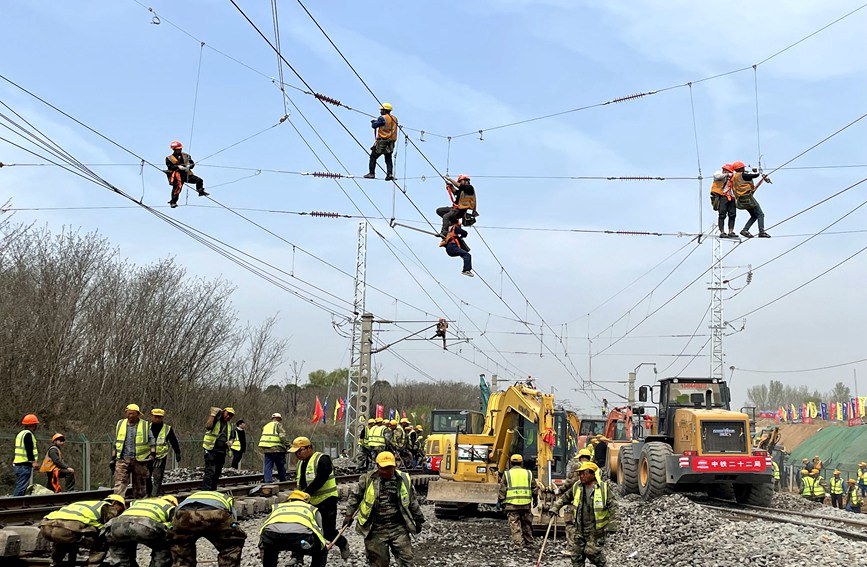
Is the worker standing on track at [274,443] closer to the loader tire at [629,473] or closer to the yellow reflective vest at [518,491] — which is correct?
the yellow reflective vest at [518,491]

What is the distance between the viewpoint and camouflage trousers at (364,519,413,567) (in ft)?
33.5

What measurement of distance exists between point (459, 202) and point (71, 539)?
360 inches

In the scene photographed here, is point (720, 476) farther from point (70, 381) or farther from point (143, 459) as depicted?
point (70, 381)

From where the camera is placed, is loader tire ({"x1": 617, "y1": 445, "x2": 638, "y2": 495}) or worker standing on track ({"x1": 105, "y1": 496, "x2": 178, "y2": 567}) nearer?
worker standing on track ({"x1": 105, "y1": 496, "x2": 178, "y2": 567})

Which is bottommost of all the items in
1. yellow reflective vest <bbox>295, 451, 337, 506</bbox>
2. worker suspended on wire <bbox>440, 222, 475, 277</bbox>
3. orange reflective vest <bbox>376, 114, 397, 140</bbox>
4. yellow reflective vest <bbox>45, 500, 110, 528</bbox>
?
yellow reflective vest <bbox>45, 500, 110, 528</bbox>

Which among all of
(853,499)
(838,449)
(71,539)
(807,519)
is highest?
(838,449)

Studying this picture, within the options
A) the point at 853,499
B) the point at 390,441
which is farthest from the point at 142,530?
the point at 853,499

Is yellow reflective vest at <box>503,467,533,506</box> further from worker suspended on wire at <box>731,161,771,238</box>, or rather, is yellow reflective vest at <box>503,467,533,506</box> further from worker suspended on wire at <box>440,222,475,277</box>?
worker suspended on wire at <box>731,161,771,238</box>

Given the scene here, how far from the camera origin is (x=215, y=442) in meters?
17.6

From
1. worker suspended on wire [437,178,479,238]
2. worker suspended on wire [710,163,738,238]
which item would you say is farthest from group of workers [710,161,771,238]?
worker suspended on wire [437,178,479,238]

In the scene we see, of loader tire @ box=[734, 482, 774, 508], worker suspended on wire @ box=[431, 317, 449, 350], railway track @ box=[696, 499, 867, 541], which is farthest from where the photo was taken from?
worker suspended on wire @ box=[431, 317, 449, 350]

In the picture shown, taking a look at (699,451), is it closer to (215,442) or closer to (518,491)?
(518,491)

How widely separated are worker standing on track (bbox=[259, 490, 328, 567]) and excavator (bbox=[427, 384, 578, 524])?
31.8ft

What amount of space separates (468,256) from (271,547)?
8.12 m
